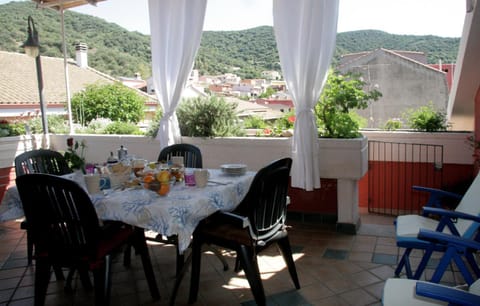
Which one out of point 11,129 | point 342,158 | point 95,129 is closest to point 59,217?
point 342,158

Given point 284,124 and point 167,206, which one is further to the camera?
point 284,124

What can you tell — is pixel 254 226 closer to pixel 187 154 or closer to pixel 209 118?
pixel 187 154

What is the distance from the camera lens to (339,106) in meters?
4.03

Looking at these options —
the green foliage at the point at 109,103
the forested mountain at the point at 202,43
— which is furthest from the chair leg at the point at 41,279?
the green foliage at the point at 109,103

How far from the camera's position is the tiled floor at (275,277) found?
8.38 feet

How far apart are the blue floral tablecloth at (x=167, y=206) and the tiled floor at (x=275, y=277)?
0.59m

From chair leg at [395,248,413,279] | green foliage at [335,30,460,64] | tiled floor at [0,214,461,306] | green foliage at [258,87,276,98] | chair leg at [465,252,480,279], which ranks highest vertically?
green foliage at [335,30,460,64]

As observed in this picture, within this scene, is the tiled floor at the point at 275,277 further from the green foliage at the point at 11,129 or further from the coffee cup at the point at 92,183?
the green foliage at the point at 11,129

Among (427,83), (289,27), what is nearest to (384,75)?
(427,83)

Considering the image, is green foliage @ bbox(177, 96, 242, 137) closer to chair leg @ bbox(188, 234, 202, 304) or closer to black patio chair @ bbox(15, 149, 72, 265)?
black patio chair @ bbox(15, 149, 72, 265)

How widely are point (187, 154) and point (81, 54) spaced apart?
438 inches

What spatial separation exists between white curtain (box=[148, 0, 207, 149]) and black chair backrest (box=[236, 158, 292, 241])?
212 cm

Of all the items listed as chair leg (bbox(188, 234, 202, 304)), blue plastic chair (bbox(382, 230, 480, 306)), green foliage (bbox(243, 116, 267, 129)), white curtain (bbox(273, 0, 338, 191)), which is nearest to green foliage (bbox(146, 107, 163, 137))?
green foliage (bbox(243, 116, 267, 129))

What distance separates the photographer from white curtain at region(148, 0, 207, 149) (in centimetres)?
421
